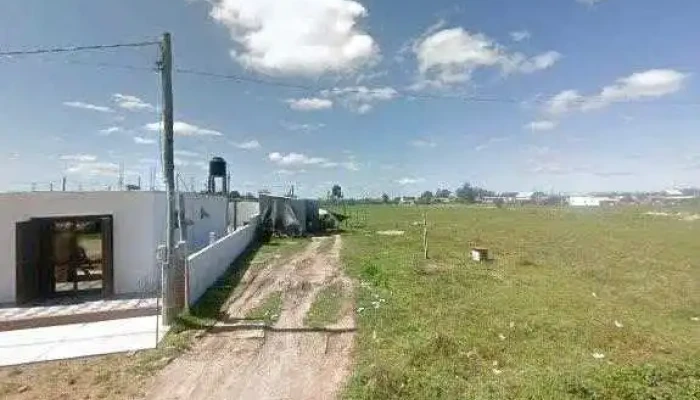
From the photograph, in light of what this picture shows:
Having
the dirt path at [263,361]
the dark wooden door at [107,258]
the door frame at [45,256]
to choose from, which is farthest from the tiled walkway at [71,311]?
the dirt path at [263,361]

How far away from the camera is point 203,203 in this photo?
18.9m

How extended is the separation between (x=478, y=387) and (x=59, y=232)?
12755mm

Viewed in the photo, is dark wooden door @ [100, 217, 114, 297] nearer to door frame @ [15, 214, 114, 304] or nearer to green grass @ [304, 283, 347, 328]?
door frame @ [15, 214, 114, 304]

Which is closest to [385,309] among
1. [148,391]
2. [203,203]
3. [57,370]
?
[148,391]

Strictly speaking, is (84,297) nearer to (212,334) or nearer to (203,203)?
(212,334)

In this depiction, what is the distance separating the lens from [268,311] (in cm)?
Result: 1041

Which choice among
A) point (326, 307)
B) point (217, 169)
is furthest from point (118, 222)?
point (217, 169)

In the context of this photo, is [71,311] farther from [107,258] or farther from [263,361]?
[263,361]

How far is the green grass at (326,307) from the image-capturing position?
958 cm

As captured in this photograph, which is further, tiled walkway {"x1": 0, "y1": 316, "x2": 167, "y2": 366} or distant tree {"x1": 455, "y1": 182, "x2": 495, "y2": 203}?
distant tree {"x1": 455, "y1": 182, "x2": 495, "y2": 203}

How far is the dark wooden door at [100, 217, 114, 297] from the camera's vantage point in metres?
12.2

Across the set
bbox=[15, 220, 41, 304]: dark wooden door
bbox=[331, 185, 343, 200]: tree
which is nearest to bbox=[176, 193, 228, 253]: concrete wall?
bbox=[15, 220, 41, 304]: dark wooden door

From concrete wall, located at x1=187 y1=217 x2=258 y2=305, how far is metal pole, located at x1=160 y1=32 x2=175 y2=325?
106cm

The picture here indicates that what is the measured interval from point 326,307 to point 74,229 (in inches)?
323
